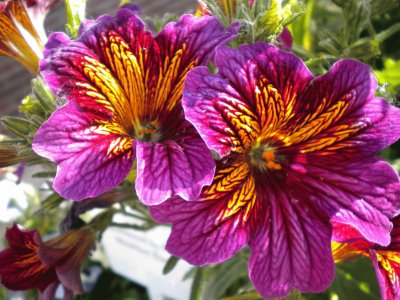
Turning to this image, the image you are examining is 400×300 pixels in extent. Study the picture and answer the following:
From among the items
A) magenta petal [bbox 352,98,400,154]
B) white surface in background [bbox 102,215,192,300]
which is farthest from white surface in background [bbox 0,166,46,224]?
magenta petal [bbox 352,98,400,154]

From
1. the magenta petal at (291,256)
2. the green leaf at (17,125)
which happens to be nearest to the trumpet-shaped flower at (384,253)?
the magenta petal at (291,256)

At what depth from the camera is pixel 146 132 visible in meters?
0.48

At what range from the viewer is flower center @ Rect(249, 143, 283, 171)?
1.50 ft

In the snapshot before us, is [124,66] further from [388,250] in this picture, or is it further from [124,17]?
[388,250]

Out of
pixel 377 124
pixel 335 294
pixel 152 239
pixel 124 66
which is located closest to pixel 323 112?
pixel 377 124

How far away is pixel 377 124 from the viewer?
1.27 ft

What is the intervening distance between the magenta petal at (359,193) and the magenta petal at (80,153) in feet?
0.44

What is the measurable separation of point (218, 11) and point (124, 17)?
0.23 ft

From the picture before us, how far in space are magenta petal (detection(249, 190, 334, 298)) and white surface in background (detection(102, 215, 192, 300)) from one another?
0.99 ft

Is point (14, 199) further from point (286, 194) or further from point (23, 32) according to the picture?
point (286, 194)

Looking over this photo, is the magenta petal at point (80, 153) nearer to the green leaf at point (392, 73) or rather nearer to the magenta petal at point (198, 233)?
the magenta petal at point (198, 233)

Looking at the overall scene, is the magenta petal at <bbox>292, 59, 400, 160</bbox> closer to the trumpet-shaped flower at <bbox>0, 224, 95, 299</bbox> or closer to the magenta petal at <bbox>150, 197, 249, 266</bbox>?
the magenta petal at <bbox>150, 197, 249, 266</bbox>

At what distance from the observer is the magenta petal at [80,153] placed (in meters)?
0.37

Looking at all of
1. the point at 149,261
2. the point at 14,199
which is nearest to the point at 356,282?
the point at 149,261
